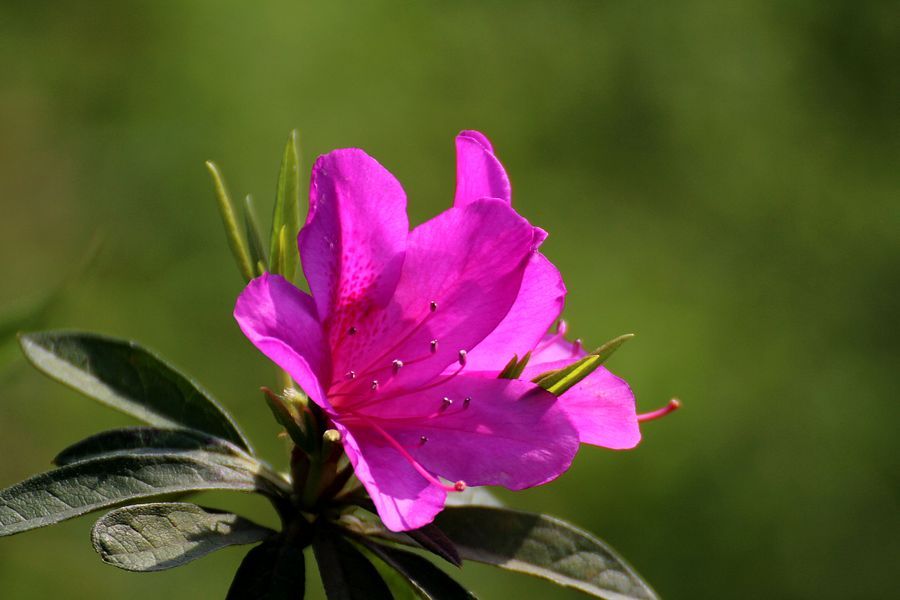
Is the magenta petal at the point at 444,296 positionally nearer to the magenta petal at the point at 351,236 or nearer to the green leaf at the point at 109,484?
the magenta petal at the point at 351,236

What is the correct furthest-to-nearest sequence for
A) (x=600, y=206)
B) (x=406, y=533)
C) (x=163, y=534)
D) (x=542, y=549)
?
(x=600, y=206) → (x=542, y=549) → (x=406, y=533) → (x=163, y=534)

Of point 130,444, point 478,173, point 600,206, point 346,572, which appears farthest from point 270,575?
point 600,206

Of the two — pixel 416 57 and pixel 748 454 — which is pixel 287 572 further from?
pixel 416 57

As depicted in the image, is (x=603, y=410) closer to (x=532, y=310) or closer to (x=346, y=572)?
(x=532, y=310)

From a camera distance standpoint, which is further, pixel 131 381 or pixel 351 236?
pixel 131 381

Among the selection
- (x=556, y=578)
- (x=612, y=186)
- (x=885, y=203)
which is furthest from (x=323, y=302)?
(x=885, y=203)

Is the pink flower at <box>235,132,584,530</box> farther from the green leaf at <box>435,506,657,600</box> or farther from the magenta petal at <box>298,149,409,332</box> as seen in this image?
the green leaf at <box>435,506,657,600</box>
